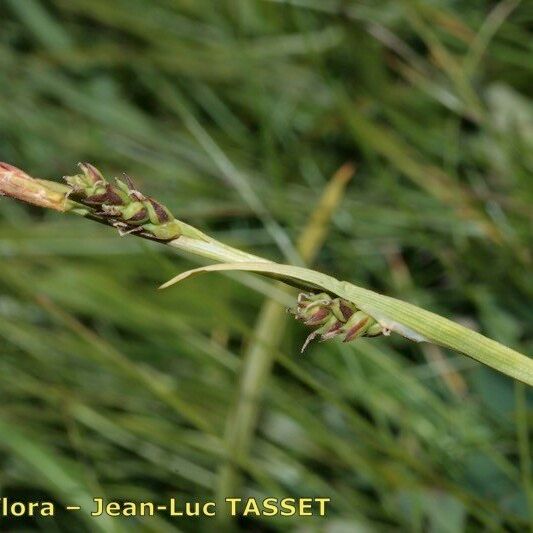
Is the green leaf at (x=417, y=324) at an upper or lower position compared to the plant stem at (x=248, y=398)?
lower

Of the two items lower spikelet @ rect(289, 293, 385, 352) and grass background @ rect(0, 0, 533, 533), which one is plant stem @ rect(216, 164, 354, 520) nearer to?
grass background @ rect(0, 0, 533, 533)

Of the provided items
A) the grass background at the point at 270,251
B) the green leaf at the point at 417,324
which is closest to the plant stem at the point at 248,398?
the grass background at the point at 270,251

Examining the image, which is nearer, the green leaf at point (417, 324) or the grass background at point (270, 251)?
the green leaf at point (417, 324)

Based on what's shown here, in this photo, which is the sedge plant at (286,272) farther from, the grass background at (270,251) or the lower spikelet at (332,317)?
the grass background at (270,251)

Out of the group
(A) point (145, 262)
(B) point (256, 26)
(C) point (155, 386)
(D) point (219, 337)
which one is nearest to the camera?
(C) point (155, 386)

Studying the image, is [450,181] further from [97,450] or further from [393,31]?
[97,450]

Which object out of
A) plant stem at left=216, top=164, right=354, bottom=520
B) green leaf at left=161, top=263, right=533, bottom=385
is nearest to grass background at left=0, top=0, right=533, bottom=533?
plant stem at left=216, top=164, right=354, bottom=520

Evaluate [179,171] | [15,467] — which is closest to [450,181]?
[179,171]
